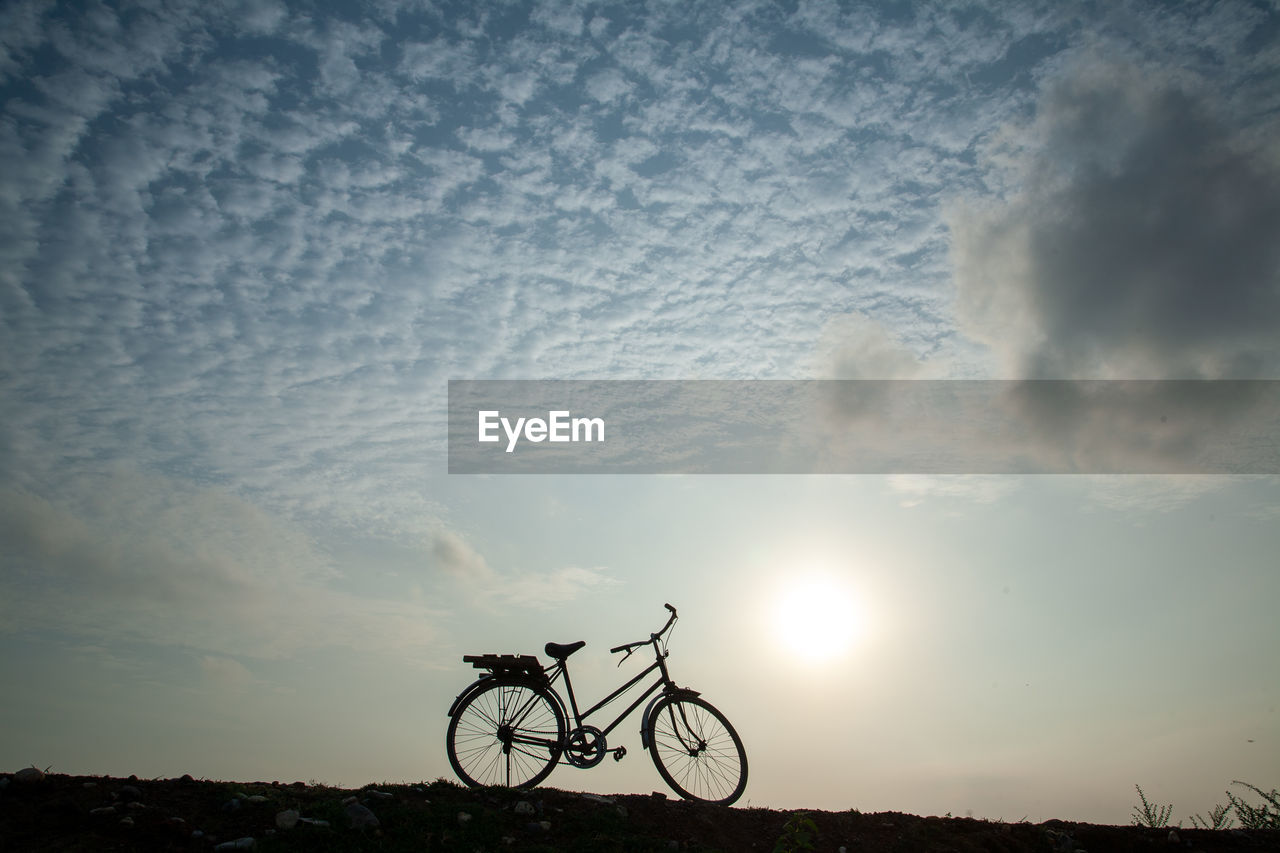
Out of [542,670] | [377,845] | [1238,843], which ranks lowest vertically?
[1238,843]

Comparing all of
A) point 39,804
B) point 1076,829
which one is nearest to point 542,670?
point 39,804

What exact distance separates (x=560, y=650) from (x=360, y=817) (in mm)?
3132

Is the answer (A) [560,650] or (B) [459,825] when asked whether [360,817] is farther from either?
(A) [560,650]

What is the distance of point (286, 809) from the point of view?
6840mm

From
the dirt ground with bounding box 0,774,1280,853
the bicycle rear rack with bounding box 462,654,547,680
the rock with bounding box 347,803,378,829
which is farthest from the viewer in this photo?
the bicycle rear rack with bounding box 462,654,547,680

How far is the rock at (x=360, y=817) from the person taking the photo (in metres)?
6.64

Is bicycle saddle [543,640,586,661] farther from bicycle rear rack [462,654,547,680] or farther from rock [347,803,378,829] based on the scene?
rock [347,803,378,829]

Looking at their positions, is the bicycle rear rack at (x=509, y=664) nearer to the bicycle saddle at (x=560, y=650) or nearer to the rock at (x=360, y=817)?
the bicycle saddle at (x=560, y=650)

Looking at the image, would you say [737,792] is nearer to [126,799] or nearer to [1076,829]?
[1076,829]

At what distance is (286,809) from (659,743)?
13.7 ft

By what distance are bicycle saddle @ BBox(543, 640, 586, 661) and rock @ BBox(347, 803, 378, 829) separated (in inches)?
115

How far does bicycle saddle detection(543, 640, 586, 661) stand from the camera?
9.31 metres

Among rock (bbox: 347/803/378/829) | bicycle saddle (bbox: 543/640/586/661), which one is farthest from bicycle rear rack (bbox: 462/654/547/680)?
rock (bbox: 347/803/378/829)

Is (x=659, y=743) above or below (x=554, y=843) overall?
above
